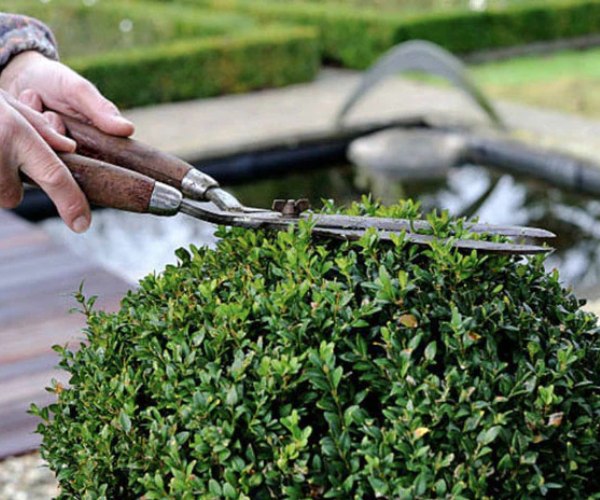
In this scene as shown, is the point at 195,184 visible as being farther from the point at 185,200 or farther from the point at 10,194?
the point at 10,194

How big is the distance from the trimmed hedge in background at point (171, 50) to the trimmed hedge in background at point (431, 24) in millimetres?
868

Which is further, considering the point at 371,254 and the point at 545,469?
the point at 371,254

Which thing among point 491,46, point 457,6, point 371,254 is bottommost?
point 371,254

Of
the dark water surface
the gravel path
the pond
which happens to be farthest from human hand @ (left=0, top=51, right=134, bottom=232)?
the dark water surface

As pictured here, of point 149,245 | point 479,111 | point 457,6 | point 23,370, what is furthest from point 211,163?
point 457,6

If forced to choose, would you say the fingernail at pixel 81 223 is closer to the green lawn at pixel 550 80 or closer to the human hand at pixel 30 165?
the human hand at pixel 30 165

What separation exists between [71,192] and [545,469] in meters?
0.95

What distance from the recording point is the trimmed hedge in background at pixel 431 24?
15.0 m

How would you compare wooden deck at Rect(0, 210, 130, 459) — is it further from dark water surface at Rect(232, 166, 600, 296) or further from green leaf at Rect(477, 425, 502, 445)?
dark water surface at Rect(232, 166, 600, 296)

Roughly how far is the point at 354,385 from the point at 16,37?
1236 mm

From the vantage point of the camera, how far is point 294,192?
30.9ft

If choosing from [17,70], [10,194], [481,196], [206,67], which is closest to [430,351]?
[10,194]

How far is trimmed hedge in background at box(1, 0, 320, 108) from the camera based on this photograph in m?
12.6

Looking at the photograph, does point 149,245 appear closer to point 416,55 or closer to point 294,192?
point 294,192
